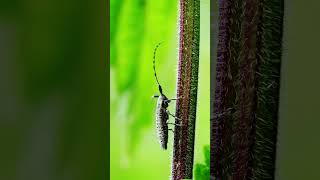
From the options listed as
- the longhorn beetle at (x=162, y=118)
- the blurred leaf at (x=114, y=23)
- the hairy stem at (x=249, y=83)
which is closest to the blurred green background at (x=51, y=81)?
the blurred leaf at (x=114, y=23)

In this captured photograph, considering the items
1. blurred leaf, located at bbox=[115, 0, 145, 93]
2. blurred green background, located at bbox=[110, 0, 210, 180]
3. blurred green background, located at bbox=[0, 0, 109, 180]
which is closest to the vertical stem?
blurred green background, located at bbox=[110, 0, 210, 180]

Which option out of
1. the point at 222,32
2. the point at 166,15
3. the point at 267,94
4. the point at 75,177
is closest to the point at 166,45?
the point at 166,15

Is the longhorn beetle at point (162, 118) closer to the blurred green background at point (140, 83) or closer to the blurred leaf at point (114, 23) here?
the blurred green background at point (140, 83)

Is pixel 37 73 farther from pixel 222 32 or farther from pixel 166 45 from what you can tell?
pixel 222 32

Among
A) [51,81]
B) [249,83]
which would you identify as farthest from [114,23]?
[249,83]

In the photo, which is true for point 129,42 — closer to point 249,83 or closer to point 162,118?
point 162,118

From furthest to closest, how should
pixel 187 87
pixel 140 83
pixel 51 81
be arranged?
pixel 51 81
pixel 140 83
pixel 187 87

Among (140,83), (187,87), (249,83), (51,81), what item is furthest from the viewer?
(51,81)
